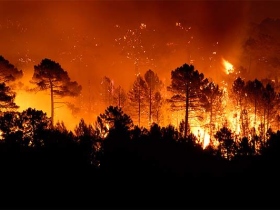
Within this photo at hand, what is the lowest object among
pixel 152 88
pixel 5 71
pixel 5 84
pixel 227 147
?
pixel 227 147

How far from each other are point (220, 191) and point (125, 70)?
253 ft

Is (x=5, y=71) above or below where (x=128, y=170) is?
above

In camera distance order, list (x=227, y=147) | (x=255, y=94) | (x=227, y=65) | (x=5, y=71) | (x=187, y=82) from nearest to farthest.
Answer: (x=227, y=147) < (x=187, y=82) < (x=5, y=71) < (x=255, y=94) < (x=227, y=65)

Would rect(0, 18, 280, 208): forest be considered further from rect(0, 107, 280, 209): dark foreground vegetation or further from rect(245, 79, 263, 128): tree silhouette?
rect(245, 79, 263, 128): tree silhouette

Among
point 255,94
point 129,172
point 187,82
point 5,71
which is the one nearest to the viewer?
point 129,172

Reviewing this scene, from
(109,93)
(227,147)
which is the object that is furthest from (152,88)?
(227,147)

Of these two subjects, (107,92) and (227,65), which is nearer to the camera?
(107,92)

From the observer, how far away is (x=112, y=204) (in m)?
14.3

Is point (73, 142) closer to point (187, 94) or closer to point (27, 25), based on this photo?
point (187, 94)

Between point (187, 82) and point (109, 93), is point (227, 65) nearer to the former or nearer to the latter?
point (109, 93)

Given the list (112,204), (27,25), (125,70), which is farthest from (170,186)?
(27,25)

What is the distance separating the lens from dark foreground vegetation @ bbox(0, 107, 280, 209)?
47.5ft

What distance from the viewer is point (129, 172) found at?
1669 cm

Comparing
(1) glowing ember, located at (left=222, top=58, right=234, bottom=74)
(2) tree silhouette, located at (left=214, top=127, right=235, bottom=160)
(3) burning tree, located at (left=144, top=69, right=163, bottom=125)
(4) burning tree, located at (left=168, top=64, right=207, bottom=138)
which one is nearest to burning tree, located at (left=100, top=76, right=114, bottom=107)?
(3) burning tree, located at (left=144, top=69, right=163, bottom=125)
